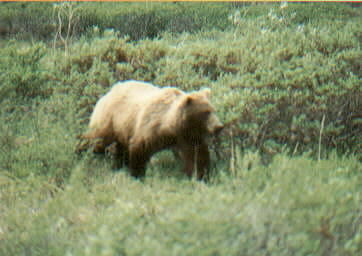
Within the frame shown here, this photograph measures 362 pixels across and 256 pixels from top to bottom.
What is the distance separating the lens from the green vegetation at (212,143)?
2758mm

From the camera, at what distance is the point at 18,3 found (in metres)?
10.3

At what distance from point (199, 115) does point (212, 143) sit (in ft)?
3.08

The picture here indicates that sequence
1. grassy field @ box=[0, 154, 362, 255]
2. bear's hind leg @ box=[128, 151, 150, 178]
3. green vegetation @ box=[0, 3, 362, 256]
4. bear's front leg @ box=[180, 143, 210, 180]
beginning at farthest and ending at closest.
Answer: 1. bear's hind leg @ box=[128, 151, 150, 178]
2. bear's front leg @ box=[180, 143, 210, 180]
3. green vegetation @ box=[0, 3, 362, 256]
4. grassy field @ box=[0, 154, 362, 255]

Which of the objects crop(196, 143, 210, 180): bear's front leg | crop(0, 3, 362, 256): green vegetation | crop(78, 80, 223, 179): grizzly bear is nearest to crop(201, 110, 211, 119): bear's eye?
crop(78, 80, 223, 179): grizzly bear

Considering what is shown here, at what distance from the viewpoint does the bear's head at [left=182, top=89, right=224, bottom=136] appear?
168 inches

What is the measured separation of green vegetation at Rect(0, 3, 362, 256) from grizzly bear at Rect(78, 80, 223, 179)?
0.22m

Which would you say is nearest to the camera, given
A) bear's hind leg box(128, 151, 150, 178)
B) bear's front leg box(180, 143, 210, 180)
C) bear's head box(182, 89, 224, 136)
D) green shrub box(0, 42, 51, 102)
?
bear's head box(182, 89, 224, 136)

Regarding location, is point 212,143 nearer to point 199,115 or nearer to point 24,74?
point 199,115

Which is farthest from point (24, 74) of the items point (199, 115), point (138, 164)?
point (199, 115)

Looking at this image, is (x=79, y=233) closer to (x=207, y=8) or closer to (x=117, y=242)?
(x=117, y=242)

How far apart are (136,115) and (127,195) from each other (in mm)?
1291

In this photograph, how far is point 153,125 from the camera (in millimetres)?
4512

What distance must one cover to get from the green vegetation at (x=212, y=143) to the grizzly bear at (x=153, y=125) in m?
0.22

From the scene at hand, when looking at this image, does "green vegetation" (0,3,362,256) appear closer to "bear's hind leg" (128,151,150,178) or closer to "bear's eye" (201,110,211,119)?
"bear's hind leg" (128,151,150,178)
